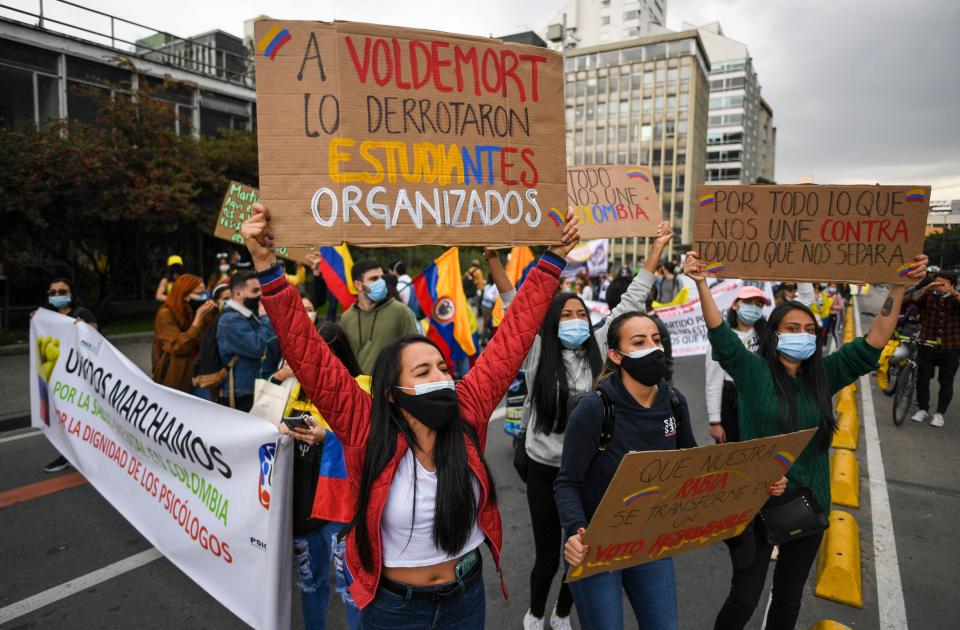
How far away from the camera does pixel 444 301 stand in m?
7.28

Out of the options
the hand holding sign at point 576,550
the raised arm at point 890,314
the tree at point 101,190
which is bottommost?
the hand holding sign at point 576,550

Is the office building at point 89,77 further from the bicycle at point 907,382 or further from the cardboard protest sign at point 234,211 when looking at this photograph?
the bicycle at point 907,382

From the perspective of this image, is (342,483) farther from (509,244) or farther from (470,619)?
(509,244)

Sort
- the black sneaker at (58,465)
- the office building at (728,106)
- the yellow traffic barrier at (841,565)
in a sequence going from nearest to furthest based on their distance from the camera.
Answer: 1. the yellow traffic barrier at (841,565)
2. the black sneaker at (58,465)
3. the office building at (728,106)

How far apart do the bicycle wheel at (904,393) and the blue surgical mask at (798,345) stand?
5.82 meters

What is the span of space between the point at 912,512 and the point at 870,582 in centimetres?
148

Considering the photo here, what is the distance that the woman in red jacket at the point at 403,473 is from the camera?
191cm

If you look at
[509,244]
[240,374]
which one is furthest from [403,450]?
[240,374]

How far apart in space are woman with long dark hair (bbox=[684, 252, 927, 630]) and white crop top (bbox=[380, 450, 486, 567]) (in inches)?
61.6

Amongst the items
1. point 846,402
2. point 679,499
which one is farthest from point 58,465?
point 846,402

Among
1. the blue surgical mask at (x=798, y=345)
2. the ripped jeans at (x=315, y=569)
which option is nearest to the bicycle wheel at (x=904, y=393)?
the blue surgical mask at (x=798, y=345)

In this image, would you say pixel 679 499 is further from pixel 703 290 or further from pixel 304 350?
pixel 304 350

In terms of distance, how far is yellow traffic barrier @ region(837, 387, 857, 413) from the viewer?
742cm

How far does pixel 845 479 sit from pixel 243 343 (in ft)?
17.1
